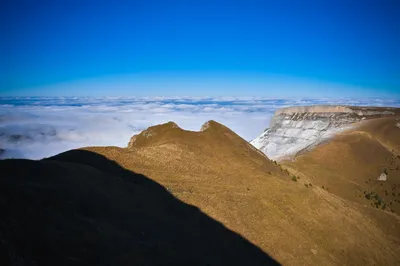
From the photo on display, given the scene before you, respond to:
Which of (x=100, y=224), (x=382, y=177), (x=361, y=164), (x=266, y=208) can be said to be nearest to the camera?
(x=100, y=224)

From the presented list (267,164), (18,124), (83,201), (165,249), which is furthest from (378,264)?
(18,124)

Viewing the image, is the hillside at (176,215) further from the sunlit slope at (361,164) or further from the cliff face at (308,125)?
the cliff face at (308,125)

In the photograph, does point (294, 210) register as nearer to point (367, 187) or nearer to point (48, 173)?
point (48, 173)

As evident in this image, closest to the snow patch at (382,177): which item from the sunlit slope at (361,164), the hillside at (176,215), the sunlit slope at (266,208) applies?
the sunlit slope at (361,164)

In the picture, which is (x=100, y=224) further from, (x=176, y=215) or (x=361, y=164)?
(x=361, y=164)

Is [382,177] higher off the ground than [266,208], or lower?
lower

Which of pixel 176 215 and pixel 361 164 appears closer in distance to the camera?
pixel 176 215

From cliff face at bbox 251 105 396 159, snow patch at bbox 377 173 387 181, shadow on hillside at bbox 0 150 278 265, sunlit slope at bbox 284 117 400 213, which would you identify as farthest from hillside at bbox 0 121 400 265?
cliff face at bbox 251 105 396 159

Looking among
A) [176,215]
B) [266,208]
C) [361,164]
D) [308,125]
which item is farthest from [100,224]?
[308,125]
